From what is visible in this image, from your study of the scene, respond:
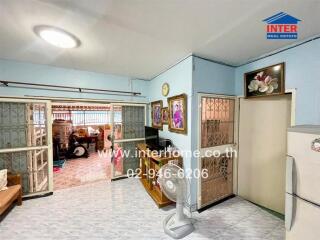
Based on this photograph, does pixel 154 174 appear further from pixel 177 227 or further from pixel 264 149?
pixel 264 149

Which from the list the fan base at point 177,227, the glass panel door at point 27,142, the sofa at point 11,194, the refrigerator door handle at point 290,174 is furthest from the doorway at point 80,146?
the refrigerator door handle at point 290,174

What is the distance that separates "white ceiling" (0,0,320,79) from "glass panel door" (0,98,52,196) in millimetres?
914

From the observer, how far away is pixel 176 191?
6.78 ft

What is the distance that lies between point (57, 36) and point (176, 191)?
2442mm

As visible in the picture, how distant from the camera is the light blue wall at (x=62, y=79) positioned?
278 centimetres

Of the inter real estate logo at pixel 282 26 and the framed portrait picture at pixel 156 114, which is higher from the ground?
the inter real estate logo at pixel 282 26

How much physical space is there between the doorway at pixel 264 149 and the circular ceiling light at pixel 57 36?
9.32 feet

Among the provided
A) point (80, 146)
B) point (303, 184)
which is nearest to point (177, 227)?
point (303, 184)

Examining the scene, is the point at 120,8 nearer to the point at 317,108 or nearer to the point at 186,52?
the point at 186,52

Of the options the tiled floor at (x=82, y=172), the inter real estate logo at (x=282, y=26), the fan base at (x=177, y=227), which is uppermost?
the inter real estate logo at (x=282, y=26)

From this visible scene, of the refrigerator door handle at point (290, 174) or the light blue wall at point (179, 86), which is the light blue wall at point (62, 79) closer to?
the light blue wall at point (179, 86)

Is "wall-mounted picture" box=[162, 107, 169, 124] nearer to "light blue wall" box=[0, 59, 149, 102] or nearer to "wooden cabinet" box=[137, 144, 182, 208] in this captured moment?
"wooden cabinet" box=[137, 144, 182, 208]

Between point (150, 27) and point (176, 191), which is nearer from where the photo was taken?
point (150, 27)

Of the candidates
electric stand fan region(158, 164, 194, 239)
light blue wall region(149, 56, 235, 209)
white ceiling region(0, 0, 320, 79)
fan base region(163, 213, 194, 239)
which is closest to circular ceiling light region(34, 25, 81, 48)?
white ceiling region(0, 0, 320, 79)
